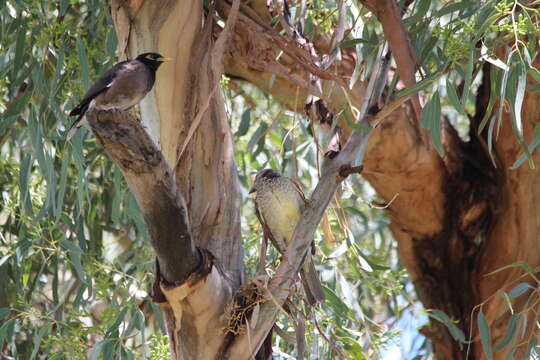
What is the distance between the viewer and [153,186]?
2.00m

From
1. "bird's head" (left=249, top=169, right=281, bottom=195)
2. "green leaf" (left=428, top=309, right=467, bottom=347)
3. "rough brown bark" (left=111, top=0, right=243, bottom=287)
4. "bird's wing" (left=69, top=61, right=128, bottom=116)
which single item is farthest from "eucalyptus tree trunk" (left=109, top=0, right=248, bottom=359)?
"green leaf" (left=428, top=309, right=467, bottom=347)

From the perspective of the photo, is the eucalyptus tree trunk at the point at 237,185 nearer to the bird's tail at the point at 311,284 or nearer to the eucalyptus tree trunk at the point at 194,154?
the eucalyptus tree trunk at the point at 194,154

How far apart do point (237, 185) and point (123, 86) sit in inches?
18.0

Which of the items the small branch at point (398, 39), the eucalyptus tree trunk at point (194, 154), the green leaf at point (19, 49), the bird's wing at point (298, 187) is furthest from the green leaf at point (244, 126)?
the small branch at point (398, 39)

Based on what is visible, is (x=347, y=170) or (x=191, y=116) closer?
(x=347, y=170)

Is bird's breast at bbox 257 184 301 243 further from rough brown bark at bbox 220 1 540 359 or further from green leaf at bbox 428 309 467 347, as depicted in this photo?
green leaf at bbox 428 309 467 347

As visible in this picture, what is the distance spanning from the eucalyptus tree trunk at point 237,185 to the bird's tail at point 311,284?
15.4 inches

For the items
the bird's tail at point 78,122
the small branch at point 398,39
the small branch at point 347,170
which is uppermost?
the small branch at point 398,39

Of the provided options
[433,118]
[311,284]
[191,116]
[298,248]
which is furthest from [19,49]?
[433,118]

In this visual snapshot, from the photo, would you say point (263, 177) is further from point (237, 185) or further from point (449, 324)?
point (449, 324)

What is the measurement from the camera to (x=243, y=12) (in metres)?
2.94

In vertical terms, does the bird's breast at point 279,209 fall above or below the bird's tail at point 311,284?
above

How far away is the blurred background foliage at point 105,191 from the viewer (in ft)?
9.13

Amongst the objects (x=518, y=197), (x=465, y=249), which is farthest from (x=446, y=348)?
(x=518, y=197)
